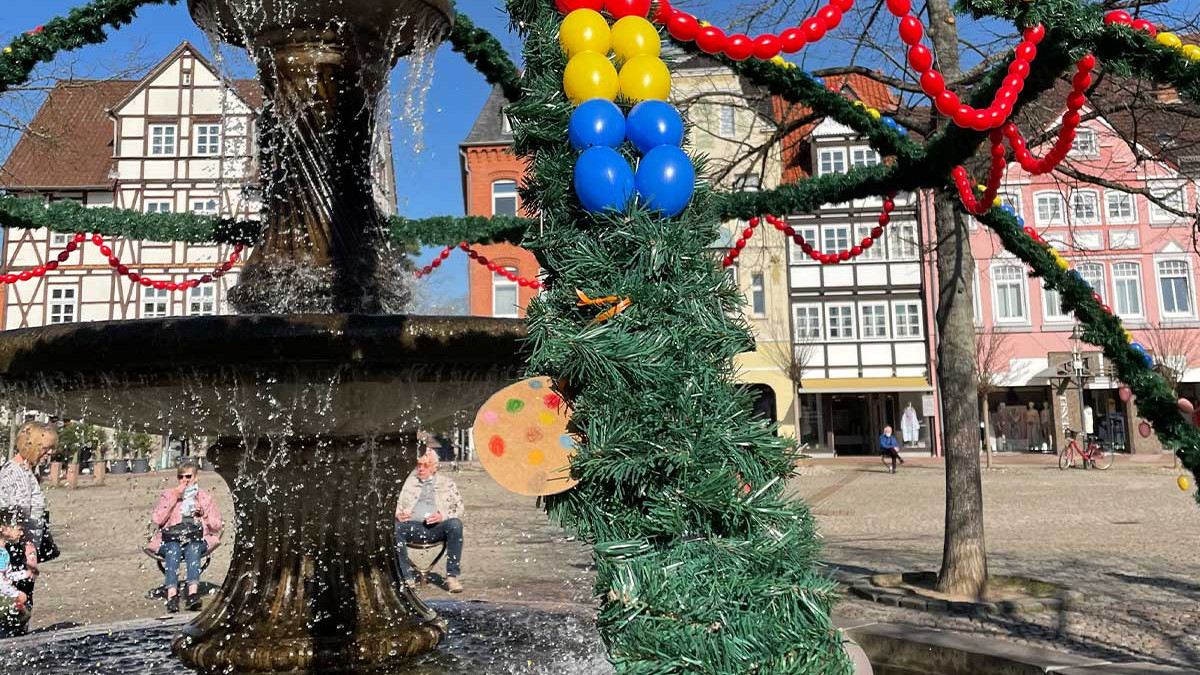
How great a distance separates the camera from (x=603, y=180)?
1.96 m

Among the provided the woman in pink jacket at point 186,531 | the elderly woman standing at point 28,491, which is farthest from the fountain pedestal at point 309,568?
the woman in pink jacket at point 186,531

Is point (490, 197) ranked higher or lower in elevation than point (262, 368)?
higher

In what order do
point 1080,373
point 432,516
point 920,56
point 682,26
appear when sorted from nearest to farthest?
point 682,26 < point 920,56 < point 432,516 < point 1080,373

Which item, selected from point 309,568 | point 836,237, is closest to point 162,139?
point 836,237

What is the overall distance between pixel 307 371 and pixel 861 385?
26.6 metres

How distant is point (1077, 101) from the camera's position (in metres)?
4.19

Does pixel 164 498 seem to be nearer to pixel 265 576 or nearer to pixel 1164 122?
pixel 265 576

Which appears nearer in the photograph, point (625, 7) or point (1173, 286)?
point (625, 7)

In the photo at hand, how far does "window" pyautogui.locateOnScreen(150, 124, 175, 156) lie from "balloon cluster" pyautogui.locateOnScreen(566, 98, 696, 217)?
28.9 metres

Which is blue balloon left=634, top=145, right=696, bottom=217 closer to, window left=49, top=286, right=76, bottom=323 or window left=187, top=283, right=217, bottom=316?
window left=187, top=283, right=217, bottom=316

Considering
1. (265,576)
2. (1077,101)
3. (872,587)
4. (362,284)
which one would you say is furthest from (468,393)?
(872,587)

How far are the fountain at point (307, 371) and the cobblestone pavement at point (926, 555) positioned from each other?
93 centimetres

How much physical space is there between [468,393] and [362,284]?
37.3 inches

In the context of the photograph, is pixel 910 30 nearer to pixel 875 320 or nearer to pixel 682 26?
pixel 682 26
